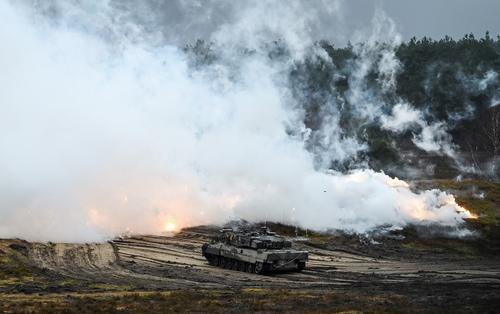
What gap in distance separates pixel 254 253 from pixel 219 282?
4.98m

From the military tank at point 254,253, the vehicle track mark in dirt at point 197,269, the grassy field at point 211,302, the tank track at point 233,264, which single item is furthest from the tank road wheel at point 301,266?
the grassy field at point 211,302

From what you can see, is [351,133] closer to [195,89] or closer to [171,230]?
[195,89]

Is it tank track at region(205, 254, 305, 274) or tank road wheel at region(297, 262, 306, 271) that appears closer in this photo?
tank track at region(205, 254, 305, 274)

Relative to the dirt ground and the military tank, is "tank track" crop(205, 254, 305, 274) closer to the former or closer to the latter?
the military tank

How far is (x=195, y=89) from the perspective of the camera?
52.4m

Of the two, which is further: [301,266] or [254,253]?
[301,266]

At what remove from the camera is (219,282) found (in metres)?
26.9

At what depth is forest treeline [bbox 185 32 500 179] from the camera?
75.4 meters

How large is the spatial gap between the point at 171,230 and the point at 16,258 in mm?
15998

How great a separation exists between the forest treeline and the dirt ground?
35882 millimetres

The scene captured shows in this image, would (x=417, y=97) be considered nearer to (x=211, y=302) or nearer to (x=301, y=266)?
(x=301, y=266)

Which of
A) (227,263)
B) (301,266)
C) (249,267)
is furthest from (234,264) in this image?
(301,266)

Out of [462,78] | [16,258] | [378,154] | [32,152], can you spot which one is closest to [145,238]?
[32,152]

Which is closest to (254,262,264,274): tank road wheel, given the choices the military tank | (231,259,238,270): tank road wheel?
the military tank
